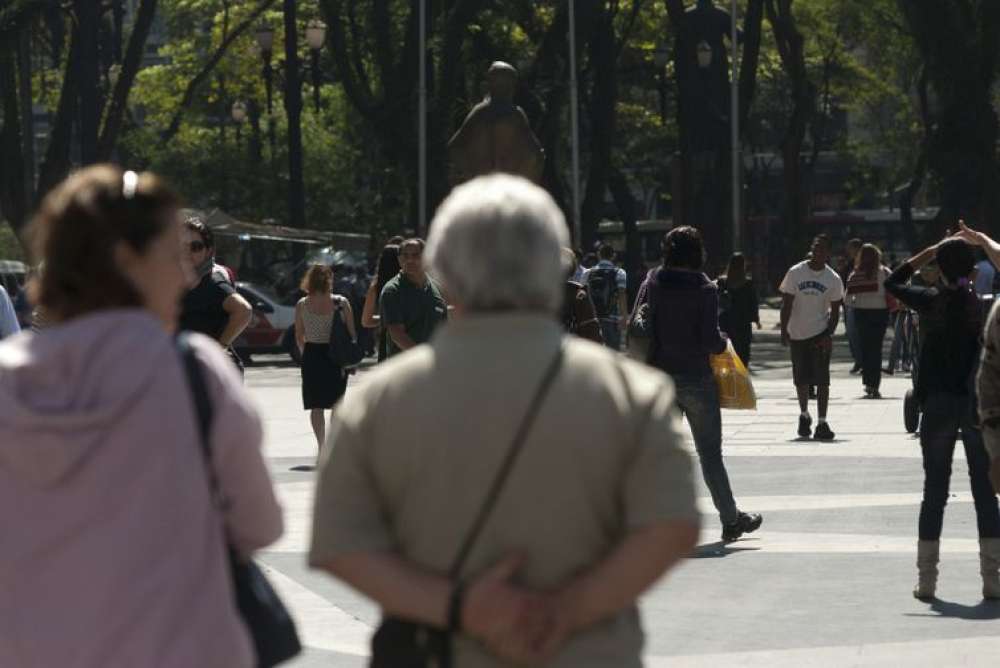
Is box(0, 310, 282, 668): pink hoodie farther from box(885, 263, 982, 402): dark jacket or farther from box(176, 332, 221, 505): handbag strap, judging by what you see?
box(885, 263, 982, 402): dark jacket

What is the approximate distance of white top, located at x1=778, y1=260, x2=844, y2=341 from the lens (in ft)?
65.8

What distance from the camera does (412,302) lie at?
A: 46.6ft

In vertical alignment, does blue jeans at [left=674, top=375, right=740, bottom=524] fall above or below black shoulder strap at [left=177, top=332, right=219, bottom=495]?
below

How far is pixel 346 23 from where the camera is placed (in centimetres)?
4716

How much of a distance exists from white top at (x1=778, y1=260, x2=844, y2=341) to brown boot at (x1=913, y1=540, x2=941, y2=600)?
10.0 m

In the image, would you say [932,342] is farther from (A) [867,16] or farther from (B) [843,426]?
(A) [867,16]

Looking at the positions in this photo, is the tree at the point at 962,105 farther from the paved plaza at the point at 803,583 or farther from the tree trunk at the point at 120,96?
the paved plaza at the point at 803,583

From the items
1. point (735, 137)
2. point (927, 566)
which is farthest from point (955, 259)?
point (735, 137)

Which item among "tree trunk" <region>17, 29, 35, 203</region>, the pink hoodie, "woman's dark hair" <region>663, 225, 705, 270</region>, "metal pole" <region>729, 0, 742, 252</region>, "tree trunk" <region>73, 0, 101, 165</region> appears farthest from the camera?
"metal pole" <region>729, 0, 742, 252</region>

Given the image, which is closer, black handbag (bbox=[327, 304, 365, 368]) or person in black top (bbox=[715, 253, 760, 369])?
black handbag (bbox=[327, 304, 365, 368])

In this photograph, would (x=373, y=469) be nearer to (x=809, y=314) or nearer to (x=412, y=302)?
(x=412, y=302)

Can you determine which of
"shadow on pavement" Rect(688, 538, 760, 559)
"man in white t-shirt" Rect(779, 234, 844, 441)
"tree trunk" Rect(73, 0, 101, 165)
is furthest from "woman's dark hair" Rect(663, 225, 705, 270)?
"tree trunk" Rect(73, 0, 101, 165)

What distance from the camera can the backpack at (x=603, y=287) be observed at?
26188 millimetres

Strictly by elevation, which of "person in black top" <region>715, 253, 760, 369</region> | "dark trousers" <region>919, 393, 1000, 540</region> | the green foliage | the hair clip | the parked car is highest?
the hair clip
